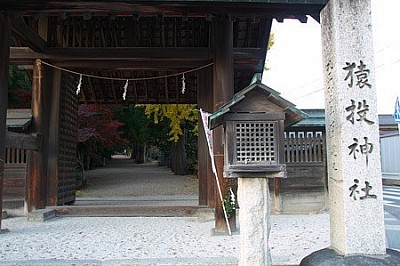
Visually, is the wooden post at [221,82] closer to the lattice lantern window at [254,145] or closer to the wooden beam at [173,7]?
the wooden beam at [173,7]

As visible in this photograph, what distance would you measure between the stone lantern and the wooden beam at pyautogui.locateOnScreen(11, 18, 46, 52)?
595 centimetres

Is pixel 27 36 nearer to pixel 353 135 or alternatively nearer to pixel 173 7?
pixel 173 7

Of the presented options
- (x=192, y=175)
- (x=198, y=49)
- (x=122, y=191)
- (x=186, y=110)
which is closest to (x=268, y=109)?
(x=198, y=49)

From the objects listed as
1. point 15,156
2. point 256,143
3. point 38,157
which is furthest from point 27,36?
point 256,143

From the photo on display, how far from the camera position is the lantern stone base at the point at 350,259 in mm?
3871

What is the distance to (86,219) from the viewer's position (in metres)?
9.34

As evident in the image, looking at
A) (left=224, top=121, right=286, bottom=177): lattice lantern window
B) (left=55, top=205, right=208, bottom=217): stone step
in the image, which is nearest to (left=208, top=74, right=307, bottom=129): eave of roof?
(left=224, top=121, right=286, bottom=177): lattice lantern window

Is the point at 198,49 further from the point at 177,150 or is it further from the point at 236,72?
the point at 177,150

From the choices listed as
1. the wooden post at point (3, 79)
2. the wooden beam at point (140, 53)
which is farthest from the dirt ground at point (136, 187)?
the wooden post at point (3, 79)

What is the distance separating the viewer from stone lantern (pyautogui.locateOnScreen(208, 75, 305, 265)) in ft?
13.6

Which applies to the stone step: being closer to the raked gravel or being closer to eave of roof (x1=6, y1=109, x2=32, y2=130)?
the raked gravel

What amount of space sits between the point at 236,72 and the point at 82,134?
779cm

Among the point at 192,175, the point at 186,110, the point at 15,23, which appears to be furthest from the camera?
the point at 192,175

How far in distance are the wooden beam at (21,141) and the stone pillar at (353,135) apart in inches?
260
